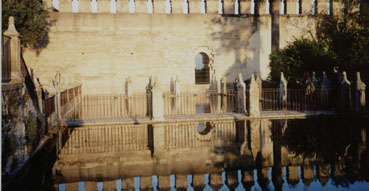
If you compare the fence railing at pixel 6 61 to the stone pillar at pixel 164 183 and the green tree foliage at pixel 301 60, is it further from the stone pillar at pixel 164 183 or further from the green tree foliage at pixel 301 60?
the green tree foliage at pixel 301 60

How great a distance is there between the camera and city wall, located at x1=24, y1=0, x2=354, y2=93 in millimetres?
18547

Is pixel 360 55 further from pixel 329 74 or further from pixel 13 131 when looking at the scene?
pixel 13 131

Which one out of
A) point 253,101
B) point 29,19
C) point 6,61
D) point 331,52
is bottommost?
point 253,101

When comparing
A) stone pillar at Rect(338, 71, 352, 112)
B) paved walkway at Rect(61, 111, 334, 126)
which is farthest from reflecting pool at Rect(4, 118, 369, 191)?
stone pillar at Rect(338, 71, 352, 112)

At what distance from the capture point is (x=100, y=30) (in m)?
18.9

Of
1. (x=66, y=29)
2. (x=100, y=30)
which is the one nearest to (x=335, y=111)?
(x=100, y=30)

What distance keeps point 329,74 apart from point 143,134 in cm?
1108

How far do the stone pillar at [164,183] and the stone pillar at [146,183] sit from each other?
0.41ft

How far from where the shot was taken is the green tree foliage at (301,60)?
16.0m

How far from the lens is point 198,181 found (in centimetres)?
435

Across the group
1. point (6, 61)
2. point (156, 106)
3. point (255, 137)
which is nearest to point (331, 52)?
point (156, 106)

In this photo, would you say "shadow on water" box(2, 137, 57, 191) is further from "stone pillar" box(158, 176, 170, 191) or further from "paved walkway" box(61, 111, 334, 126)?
"paved walkway" box(61, 111, 334, 126)

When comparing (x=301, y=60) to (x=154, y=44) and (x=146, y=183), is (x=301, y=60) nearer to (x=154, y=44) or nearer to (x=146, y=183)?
(x=154, y=44)

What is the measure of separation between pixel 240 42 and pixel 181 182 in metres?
17.4
